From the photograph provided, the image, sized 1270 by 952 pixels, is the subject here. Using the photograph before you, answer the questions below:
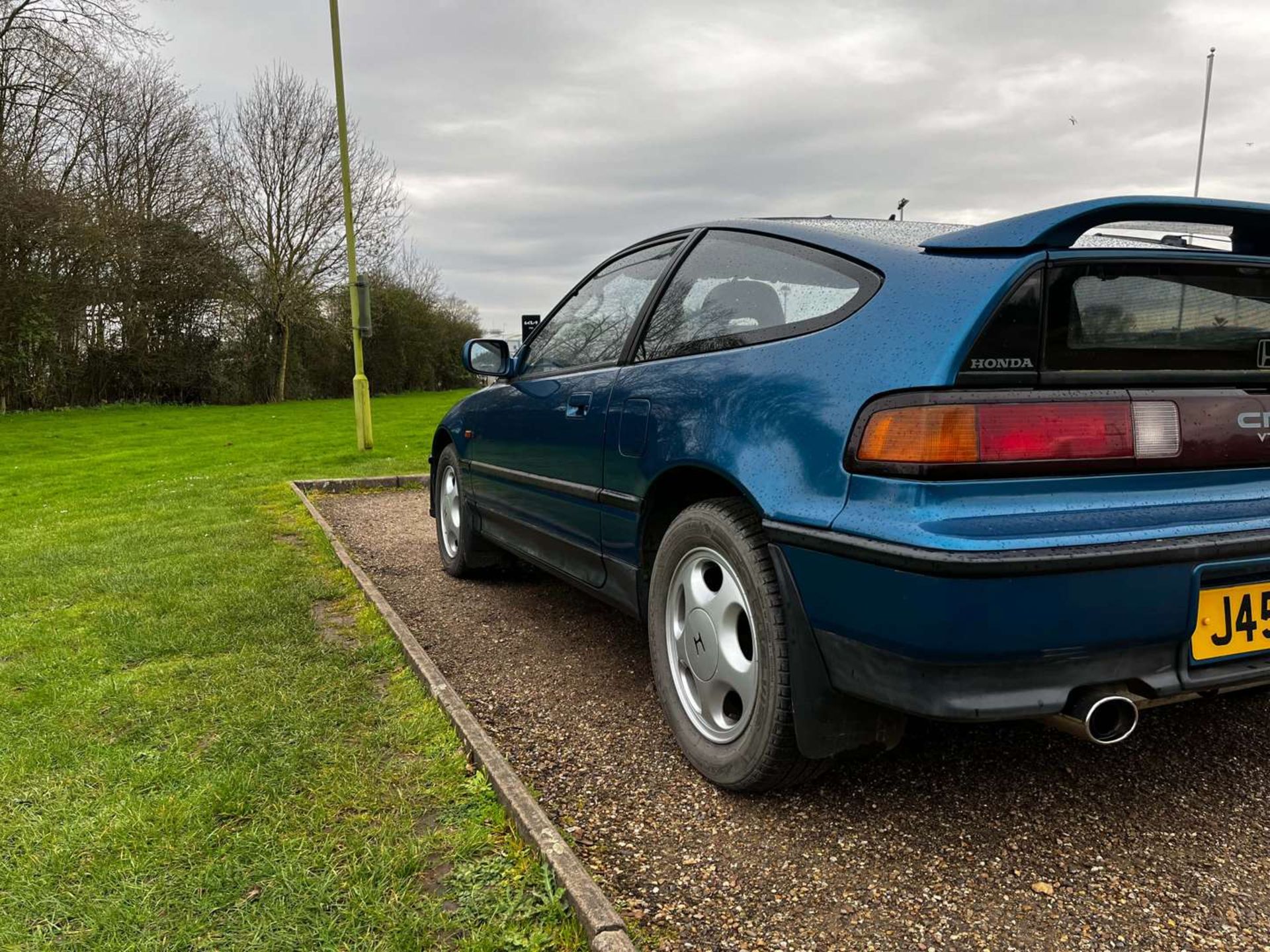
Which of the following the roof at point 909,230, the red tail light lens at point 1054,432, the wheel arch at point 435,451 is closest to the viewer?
the red tail light lens at point 1054,432

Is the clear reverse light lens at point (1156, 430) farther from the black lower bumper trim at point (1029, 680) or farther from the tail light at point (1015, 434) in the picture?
the black lower bumper trim at point (1029, 680)

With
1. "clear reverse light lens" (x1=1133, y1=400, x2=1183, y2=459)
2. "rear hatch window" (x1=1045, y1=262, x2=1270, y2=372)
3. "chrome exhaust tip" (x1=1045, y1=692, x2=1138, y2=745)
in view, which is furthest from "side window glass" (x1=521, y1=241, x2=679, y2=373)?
"chrome exhaust tip" (x1=1045, y1=692, x2=1138, y2=745)

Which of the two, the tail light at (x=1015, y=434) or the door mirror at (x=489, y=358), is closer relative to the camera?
the tail light at (x=1015, y=434)

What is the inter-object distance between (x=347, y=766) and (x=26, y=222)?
870 inches

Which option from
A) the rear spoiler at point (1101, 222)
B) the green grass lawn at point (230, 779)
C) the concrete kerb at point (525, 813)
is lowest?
the green grass lawn at point (230, 779)

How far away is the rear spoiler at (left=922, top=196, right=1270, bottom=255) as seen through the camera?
1819mm

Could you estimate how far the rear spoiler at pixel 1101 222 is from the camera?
71.6 inches

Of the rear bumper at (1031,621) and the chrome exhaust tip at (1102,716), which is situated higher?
the rear bumper at (1031,621)

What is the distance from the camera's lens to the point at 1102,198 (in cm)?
184

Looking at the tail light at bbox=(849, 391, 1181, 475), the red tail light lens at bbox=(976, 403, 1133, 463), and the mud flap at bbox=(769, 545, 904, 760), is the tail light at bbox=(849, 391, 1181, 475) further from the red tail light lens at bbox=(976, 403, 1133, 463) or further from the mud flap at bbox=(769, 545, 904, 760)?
the mud flap at bbox=(769, 545, 904, 760)

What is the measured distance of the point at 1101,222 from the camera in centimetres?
186

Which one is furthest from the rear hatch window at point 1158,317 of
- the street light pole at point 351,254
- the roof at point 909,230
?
the street light pole at point 351,254

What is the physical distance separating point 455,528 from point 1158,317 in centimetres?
379

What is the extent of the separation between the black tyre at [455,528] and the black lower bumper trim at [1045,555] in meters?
3.11
